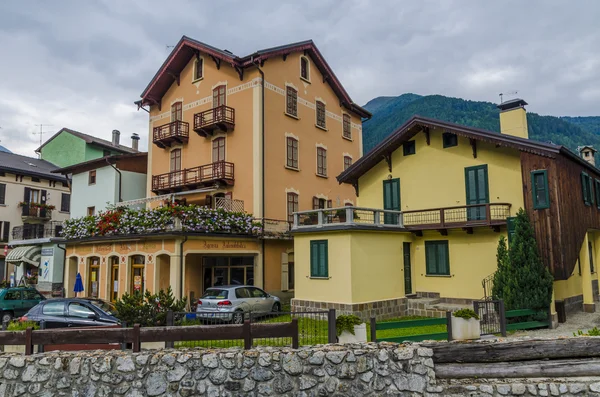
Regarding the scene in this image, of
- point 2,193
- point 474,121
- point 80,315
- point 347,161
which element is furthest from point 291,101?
point 474,121

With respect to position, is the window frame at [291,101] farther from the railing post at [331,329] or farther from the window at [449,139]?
the railing post at [331,329]

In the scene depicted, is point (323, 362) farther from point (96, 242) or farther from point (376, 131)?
point (376, 131)

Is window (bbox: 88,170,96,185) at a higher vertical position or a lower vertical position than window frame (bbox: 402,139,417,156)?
higher

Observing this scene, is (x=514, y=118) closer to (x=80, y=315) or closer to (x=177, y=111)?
(x=80, y=315)

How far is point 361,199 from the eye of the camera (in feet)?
79.6

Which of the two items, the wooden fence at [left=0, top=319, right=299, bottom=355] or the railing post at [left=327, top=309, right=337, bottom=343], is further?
the railing post at [left=327, top=309, right=337, bottom=343]

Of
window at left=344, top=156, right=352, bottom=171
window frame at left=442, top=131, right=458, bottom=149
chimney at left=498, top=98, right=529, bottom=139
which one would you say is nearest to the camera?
window frame at left=442, top=131, right=458, bottom=149

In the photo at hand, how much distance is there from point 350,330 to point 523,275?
374 inches

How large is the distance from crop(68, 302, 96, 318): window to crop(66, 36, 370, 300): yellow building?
Result: 601 cm

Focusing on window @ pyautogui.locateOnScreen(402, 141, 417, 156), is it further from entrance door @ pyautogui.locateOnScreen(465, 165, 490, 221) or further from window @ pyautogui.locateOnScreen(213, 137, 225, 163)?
window @ pyautogui.locateOnScreen(213, 137, 225, 163)

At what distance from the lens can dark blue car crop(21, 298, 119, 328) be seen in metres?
13.7

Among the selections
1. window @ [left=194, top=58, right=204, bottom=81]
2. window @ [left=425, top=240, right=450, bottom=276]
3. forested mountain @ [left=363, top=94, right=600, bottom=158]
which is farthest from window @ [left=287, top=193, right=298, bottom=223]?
forested mountain @ [left=363, top=94, right=600, bottom=158]

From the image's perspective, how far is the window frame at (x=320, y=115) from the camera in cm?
2997

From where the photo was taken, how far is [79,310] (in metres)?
14.2
